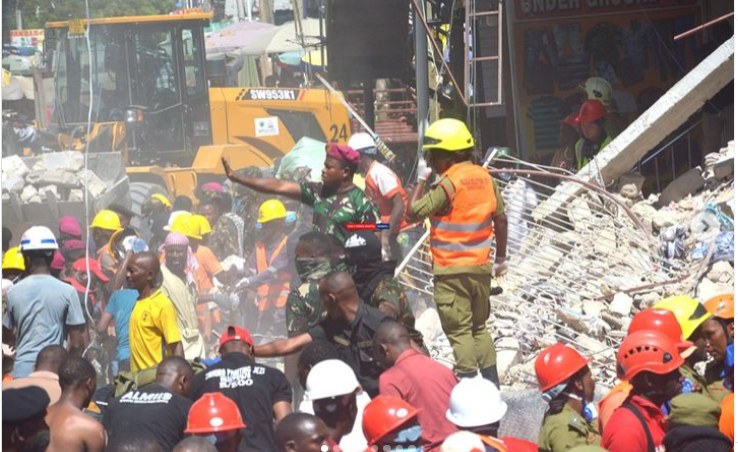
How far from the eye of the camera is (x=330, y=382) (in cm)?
595

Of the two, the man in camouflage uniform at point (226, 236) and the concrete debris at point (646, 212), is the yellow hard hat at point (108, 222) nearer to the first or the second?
the man in camouflage uniform at point (226, 236)

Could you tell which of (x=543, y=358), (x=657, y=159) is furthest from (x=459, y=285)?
(x=657, y=159)

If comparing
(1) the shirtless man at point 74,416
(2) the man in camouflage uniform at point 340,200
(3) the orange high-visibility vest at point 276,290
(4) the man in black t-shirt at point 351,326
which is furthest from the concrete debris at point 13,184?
(1) the shirtless man at point 74,416

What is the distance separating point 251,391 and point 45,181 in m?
9.04

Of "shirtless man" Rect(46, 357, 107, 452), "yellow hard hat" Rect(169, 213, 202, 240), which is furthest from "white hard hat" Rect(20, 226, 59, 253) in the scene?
"yellow hard hat" Rect(169, 213, 202, 240)

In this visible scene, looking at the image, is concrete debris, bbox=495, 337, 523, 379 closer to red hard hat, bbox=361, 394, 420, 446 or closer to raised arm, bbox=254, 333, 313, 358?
raised arm, bbox=254, 333, 313, 358

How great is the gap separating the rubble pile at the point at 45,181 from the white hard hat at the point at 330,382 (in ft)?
29.9

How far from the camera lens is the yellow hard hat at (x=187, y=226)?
11.8 metres

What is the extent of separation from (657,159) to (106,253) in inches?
242

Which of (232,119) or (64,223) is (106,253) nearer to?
(64,223)

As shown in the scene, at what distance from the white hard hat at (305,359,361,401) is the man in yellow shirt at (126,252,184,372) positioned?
1.98 m

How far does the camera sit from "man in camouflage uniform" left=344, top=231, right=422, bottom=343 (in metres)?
7.83

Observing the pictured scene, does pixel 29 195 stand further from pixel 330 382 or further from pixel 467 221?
pixel 330 382

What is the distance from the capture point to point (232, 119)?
2005cm
